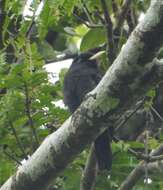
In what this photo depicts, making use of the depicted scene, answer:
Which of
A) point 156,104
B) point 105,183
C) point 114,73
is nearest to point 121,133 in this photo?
point 156,104

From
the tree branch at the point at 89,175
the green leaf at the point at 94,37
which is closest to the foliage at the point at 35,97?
the green leaf at the point at 94,37

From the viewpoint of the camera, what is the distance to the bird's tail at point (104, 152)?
270 centimetres

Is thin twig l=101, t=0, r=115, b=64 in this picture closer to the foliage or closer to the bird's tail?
the foliage

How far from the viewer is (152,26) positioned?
1.84 meters

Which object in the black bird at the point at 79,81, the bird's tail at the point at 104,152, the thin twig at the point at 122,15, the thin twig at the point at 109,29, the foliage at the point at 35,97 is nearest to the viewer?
the foliage at the point at 35,97

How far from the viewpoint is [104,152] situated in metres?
2.78

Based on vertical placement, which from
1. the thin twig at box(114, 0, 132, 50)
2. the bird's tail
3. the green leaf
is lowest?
the bird's tail

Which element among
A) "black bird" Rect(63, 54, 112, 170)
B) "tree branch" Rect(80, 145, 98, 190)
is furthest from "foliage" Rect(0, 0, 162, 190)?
"black bird" Rect(63, 54, 112, 170)

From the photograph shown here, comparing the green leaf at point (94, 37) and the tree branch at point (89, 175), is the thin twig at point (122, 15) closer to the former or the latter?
the green leaf at point (94, 37)

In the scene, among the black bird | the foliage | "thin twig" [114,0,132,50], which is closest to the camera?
the foliage

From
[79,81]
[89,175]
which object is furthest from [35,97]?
[79,81]

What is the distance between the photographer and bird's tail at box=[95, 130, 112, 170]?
106 inches

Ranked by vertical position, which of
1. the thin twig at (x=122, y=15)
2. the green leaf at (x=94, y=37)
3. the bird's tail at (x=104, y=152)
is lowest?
Answer: the bird's tail at (x=104, y=152)

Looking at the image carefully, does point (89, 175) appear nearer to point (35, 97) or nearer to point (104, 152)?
point (104, 152)
